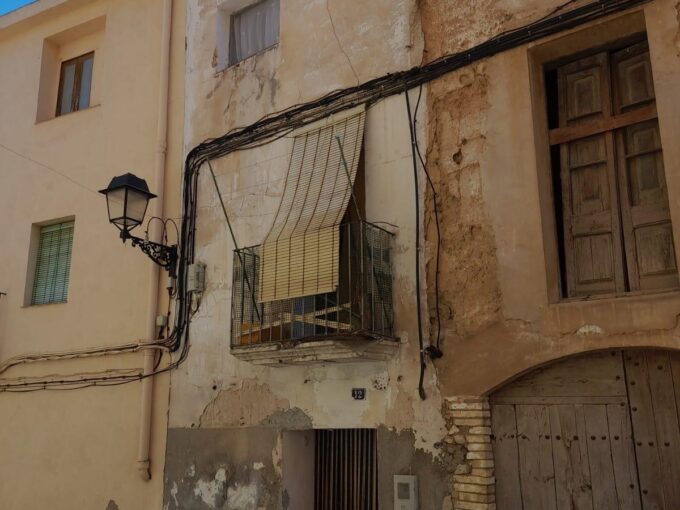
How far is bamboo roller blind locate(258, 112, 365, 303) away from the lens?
19.3 ft

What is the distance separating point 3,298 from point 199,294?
134 inches

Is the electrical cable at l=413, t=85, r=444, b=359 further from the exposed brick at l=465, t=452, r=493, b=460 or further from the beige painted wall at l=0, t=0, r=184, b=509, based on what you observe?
the beige painted wall at l=0, t=0, r=184, b=509

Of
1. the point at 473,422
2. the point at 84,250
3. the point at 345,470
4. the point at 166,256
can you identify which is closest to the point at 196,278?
the point at 166,256

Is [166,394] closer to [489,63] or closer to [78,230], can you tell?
[78,230]

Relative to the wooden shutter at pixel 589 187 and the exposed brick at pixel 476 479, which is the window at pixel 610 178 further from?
the exposed brick at pixel 476 479

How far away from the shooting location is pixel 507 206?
556 cm

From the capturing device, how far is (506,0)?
5.92 m

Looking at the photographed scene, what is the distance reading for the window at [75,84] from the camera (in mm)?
9797

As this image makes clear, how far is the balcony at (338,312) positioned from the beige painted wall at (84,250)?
2.19 metres

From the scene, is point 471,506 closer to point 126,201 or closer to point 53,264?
point 126,201

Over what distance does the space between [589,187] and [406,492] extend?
2.86 metres

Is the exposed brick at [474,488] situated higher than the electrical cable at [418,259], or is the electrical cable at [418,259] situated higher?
the electrical cable at [418,259]

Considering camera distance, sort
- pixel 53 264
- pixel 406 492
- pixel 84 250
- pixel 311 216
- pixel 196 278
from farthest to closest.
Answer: pixel 53 264
pixel 84 250
pixel 196 278
pixel 311 216
pixel 406 492

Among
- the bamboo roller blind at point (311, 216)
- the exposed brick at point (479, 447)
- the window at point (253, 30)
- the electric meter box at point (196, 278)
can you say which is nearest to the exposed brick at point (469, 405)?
the exposed brick at point (479, 447)
